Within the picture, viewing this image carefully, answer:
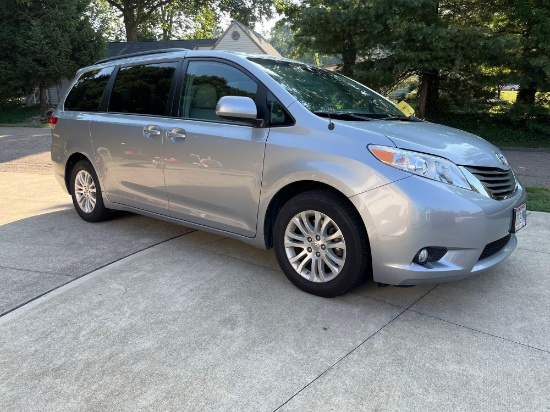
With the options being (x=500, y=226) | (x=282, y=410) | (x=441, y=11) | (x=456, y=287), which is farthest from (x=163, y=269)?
(x=441, y=11)

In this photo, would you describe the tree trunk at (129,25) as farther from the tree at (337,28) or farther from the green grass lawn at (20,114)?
the tree at (337,28)

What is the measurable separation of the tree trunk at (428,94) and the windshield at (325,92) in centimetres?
1051

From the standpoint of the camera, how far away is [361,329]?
116 inches

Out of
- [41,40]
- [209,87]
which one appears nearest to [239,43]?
[41,40]

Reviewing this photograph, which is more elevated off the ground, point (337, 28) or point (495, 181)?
point (337, 28)

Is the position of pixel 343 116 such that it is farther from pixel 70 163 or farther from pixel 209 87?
pixel 70 163

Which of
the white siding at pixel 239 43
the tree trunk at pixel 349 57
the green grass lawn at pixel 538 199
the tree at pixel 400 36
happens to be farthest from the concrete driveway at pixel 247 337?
the white siding at pixel 239 43

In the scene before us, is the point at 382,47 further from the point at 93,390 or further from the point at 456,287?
the point at 93,390

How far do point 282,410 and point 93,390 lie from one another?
0.98m

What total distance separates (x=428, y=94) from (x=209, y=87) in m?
13.0

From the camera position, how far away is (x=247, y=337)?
286 centimetres

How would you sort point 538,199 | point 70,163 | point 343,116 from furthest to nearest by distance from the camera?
point 538,199 → point 70,163 → point 343,116

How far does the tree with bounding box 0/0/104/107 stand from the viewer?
2094cm

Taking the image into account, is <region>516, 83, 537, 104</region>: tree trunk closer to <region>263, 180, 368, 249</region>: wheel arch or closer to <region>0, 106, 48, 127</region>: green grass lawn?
<region>263, 180, 368, 249</region>: wheel arch
